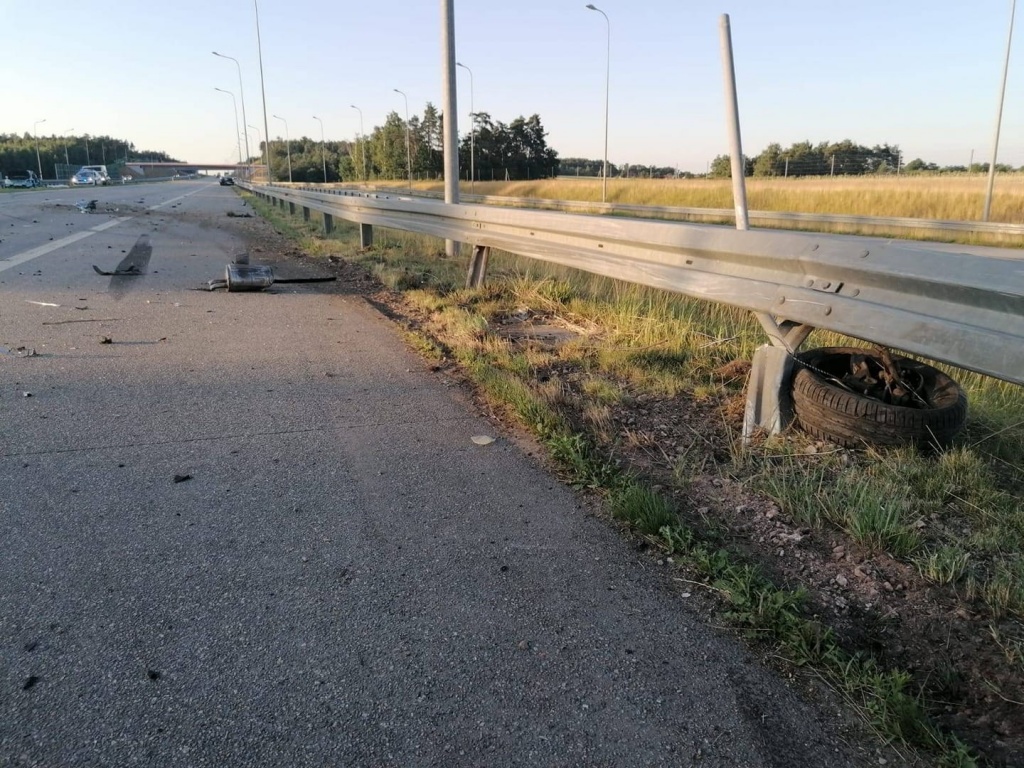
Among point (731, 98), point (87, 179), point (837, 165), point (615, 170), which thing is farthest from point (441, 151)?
point (731, 98)

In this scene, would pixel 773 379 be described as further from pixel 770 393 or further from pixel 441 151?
pixel 441 151

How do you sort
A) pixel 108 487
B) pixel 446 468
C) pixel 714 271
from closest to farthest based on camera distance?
pixel 108 487 < pixel 446 468 < pixel 714 271

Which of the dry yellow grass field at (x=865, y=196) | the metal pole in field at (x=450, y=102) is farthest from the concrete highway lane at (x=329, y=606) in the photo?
the dry yellow grass field at (x=865, y=196)

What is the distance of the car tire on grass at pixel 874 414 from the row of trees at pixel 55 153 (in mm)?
138422

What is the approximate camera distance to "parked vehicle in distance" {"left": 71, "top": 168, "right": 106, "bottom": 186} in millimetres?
78531

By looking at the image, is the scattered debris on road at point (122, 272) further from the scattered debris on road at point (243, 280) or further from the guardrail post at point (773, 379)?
the guardrail post at point (773, 379)

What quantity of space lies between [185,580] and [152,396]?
7.74 ft

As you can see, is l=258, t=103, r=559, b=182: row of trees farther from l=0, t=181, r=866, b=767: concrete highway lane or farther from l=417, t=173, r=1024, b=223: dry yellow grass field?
l=0, t=181, r=866, b=767: concrete highway lane

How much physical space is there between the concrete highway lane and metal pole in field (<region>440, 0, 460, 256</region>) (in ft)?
21.5

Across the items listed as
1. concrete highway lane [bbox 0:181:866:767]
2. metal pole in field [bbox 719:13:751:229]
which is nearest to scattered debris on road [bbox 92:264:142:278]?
concrete highway lane [bbox 0:181:866:767]

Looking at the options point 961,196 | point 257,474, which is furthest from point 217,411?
point 961,196

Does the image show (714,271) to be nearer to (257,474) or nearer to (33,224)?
(257,474)

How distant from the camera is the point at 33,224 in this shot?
18438mm

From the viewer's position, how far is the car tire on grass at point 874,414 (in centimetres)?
325
